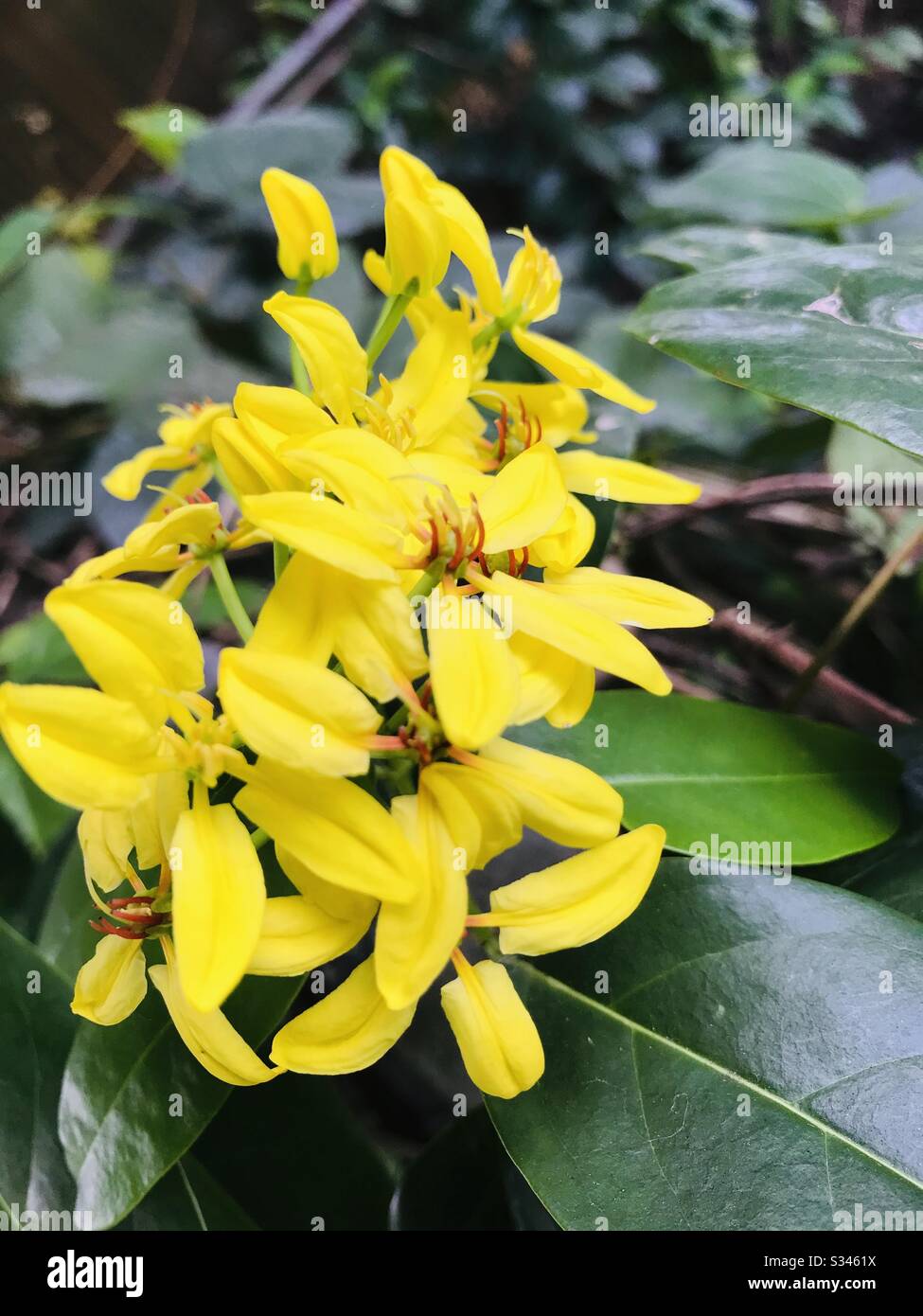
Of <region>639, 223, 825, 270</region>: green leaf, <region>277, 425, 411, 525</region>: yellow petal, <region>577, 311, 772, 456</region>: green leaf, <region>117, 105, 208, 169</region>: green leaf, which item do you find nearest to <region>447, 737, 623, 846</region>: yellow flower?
<region>277, 425, 411, 525</region>: yellow petal

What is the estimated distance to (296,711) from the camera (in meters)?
0.34

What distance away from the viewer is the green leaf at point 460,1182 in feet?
1.81

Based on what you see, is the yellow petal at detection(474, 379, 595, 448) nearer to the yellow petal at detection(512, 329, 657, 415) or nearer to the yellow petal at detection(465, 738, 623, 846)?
the yellow petal at detection(512, 329, 657, 415)

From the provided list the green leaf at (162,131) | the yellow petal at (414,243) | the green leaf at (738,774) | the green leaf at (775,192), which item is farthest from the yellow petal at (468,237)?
the green leaf at (162,131)

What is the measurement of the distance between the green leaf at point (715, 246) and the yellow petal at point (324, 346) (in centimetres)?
38

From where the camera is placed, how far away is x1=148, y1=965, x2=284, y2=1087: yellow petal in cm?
36

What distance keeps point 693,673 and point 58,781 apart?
22.2 inches

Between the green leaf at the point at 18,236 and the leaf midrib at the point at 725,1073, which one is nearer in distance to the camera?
the leaf midrib at the point at 725,1073

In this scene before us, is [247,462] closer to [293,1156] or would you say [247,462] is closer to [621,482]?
[621,482]

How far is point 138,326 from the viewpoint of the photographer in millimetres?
1134

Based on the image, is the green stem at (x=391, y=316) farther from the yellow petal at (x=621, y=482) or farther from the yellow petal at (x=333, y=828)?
the yellow petal at (x=333, y=828)

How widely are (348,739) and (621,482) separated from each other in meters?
0.23
